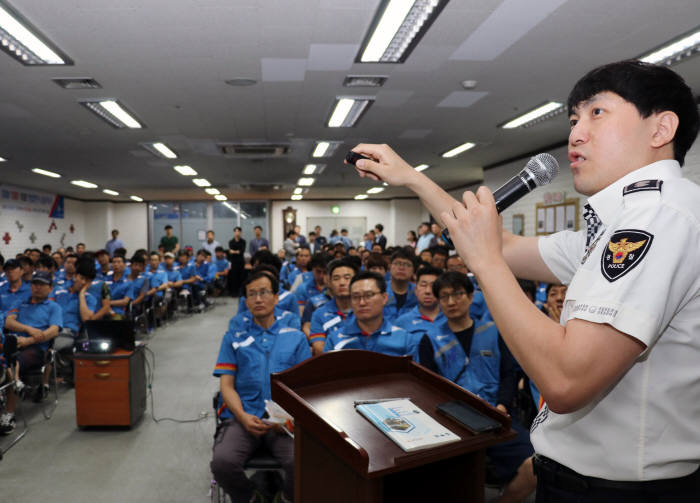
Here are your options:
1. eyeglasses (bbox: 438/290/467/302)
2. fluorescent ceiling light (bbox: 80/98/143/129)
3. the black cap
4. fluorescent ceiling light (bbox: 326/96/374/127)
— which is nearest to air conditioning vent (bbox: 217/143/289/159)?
fluorescent ceiling light (bbox: 80/98/143/129)

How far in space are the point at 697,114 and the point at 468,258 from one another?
490mm

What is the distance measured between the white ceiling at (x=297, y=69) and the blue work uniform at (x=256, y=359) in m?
2.37

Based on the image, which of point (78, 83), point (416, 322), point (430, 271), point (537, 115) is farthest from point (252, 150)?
point (416, 322)

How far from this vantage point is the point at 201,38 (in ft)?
12.1

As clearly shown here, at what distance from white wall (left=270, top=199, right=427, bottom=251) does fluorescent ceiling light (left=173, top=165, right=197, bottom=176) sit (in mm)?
7039

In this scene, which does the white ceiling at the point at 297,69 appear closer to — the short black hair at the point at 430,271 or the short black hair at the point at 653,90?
the short black hair at the point at 430,271

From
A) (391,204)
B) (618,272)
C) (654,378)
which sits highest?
(391,204)

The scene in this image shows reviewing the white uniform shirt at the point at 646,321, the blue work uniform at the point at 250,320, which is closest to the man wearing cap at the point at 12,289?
the blue work uniform at the point at 250,320

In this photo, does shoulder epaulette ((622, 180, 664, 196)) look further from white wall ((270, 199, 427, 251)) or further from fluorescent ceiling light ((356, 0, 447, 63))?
white wall ((270, 199, 427, 251))

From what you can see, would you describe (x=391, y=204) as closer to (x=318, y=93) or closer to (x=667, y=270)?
(x=318, y=93)

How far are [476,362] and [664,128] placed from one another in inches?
84.4

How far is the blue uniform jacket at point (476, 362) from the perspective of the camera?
261 centimetres

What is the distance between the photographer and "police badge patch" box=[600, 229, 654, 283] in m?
0.59

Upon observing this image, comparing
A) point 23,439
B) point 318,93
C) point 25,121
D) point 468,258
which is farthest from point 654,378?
point 25,121
